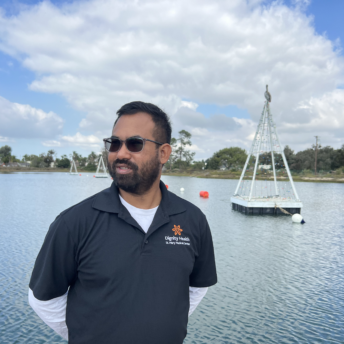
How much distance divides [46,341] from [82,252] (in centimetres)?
541

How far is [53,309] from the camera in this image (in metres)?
2.04

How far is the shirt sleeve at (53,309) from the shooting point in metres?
2.02

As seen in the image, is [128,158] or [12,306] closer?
[128,158]

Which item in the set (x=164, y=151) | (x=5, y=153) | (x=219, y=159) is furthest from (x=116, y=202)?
(x=5, y=153)

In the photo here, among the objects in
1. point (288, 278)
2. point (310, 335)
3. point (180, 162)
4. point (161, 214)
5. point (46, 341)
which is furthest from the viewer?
point (180, 162)

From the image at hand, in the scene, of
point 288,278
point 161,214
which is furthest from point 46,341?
point 288,278

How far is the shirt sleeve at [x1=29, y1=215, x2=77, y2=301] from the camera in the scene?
6.14ft

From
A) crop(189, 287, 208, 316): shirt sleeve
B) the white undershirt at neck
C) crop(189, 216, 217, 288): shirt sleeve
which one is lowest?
crop(189, 287, 208, 316): shirt sleeve

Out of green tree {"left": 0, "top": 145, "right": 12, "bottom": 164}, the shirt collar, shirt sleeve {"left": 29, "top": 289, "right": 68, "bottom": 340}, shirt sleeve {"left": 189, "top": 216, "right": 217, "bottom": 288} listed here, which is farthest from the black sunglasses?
green tree {"left": 0, "top": 145, "right": 12, "bottom": 164}

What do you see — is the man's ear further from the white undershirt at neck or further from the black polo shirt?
the black polo shirt

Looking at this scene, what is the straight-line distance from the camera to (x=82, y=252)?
1.91 m

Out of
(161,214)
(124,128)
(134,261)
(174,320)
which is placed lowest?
(174,320)

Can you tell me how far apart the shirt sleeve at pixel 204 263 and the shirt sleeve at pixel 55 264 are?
2.74 ft

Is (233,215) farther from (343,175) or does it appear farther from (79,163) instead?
(79,163)
